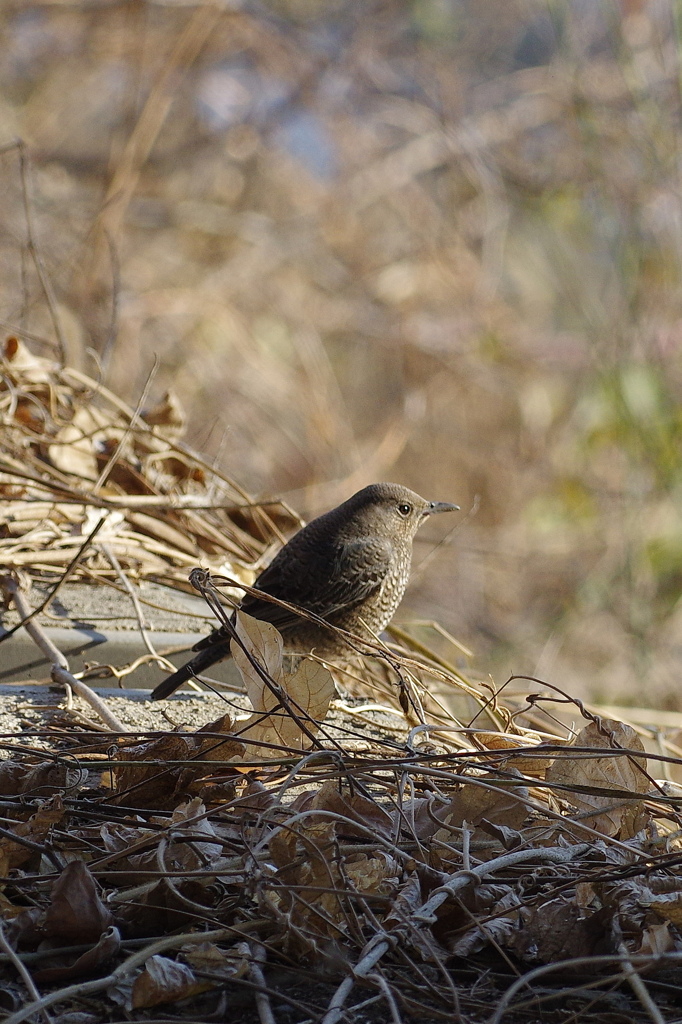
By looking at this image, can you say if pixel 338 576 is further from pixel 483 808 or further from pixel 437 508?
pixel 483 808

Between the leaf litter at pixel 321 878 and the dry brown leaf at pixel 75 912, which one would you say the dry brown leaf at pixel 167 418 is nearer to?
the leaf litter at pixel 321 878

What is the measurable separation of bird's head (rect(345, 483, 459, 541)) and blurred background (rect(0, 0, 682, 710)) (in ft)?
12.5

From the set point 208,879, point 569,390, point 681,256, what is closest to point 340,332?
point 569,390

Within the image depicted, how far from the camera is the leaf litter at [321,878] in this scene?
1.33m

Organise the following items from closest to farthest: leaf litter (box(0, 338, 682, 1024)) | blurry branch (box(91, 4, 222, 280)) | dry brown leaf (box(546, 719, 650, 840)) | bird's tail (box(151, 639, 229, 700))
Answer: leaf litter (box(0, 338, 682, 1024))
dry brown leaf (box(546, 719, 650, 840))
bird's tail (box(151, 639, 229, 700))
blurry branch (box(91, 4, 222, 280))

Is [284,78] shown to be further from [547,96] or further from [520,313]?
[520,313]

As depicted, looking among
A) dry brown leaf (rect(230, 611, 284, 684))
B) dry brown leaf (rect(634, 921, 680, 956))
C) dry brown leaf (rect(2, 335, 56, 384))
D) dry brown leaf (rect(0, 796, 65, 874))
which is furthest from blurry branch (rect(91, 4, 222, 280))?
dry brown leaf (rect(634, 921, 680, 956))

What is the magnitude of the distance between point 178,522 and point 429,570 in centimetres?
559

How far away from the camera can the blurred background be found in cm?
826

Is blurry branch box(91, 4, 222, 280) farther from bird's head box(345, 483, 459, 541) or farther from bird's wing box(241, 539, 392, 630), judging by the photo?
bird's wing box(241, 539, 392, 630)

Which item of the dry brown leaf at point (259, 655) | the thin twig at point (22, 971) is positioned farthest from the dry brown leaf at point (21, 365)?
the thin twig at point (22, 971)

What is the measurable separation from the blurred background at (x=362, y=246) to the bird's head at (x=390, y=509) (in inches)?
150

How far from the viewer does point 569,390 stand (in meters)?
9.12

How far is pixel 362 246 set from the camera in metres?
9.32
